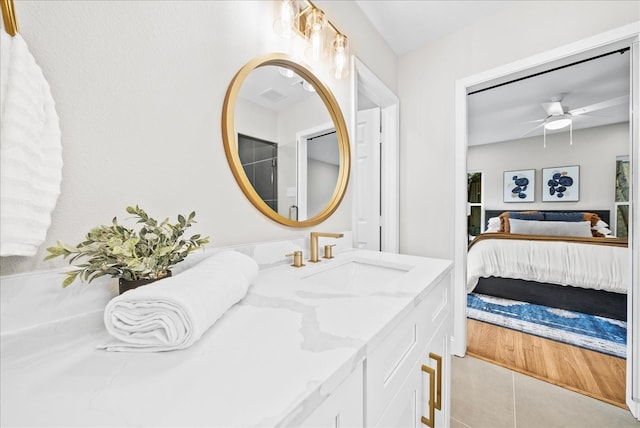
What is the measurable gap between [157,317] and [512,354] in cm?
236

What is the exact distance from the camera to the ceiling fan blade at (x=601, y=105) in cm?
305

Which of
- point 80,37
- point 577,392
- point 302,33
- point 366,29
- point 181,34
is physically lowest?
point 577,392

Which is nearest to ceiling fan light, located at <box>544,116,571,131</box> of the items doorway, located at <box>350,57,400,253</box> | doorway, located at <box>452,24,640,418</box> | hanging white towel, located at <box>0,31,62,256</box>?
doorway, located at <box>452,24,640,418</box>

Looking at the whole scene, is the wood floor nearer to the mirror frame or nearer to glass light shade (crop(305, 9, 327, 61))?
the mirror frame

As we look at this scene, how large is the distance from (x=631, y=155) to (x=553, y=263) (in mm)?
1884

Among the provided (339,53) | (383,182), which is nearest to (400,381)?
(339,53)

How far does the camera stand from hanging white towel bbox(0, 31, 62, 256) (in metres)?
0.43

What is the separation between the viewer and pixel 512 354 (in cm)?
185

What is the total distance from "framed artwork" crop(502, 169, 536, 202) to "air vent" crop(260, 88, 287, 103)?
17.7ft

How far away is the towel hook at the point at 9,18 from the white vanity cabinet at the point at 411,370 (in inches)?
36.6

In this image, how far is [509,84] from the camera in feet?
8.86

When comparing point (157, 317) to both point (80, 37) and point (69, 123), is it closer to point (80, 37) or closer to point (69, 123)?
point (69, 123)

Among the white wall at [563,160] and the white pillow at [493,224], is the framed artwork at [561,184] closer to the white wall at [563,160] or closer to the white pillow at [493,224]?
the white wall at [563,160]

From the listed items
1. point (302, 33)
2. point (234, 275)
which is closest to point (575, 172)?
point (302, 33)
